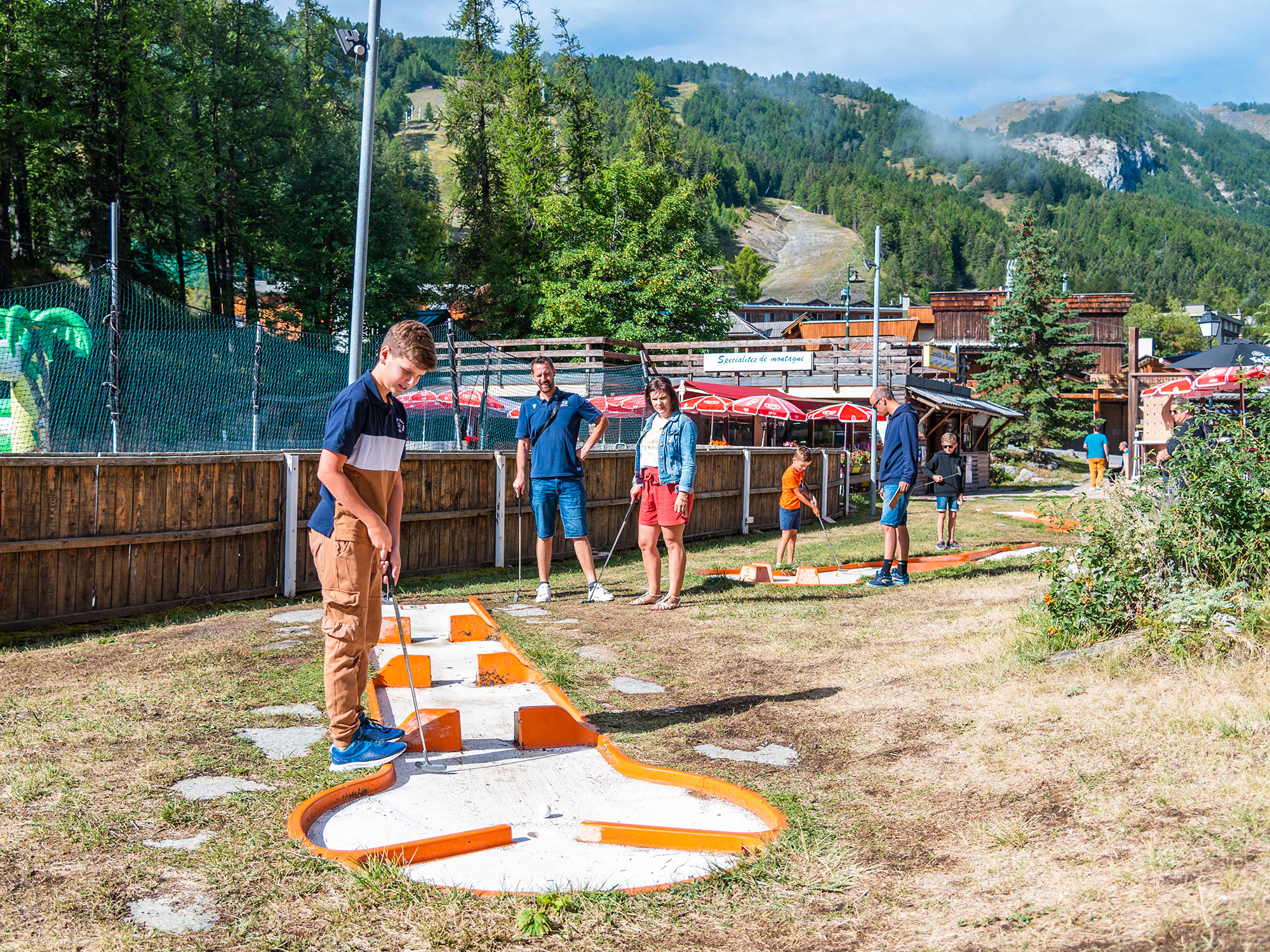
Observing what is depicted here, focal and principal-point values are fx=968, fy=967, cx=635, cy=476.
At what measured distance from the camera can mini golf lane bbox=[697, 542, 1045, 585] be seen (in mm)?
10453

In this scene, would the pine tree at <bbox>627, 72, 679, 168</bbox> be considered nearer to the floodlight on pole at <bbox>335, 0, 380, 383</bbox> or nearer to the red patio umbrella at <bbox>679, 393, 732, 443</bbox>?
the red patio umbrella at <bbox>679, 393, 732, 443</bbox>

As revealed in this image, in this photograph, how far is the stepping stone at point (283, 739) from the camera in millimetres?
4512

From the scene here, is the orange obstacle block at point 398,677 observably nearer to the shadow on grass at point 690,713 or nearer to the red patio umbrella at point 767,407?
the shadow on grass at point 690,713

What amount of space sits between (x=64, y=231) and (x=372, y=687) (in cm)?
3021

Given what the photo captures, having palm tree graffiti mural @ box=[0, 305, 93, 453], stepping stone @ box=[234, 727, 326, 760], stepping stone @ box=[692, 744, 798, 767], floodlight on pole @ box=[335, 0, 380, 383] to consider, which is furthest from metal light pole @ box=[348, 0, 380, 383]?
stepping stone @ box=[692, 744, 798, 767]

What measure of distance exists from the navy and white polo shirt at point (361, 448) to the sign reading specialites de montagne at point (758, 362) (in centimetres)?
2382

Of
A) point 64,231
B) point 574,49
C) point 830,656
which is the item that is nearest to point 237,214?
point 64,231

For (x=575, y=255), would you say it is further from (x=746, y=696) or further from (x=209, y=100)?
(x=746, y=696)

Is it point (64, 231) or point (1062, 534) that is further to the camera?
point (64, 231)

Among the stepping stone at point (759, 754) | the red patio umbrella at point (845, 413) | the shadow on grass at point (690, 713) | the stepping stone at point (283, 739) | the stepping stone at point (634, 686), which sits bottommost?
the stepping stone at point (634, 686)

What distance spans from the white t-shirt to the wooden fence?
286cm

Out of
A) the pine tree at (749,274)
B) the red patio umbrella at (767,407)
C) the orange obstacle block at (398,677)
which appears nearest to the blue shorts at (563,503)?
the orange obstacle block at (398,677)

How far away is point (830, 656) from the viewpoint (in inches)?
262

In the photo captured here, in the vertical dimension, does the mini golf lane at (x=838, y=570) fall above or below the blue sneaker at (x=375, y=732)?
below
